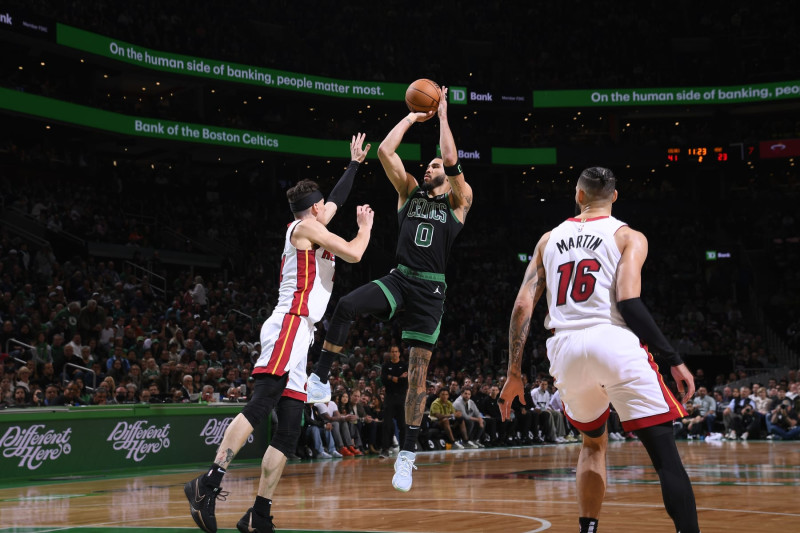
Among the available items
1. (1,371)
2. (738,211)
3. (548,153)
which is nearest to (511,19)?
(548,153)

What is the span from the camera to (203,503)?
6336 mm

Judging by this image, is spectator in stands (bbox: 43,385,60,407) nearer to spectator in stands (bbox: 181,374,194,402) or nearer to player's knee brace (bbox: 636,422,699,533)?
spectator in stands (bbox: 181,374,194,402)

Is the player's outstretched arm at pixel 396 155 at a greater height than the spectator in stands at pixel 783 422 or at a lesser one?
greater

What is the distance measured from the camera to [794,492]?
9984 mm

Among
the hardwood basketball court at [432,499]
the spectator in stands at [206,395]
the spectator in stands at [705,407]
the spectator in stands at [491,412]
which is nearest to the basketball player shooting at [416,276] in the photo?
the hardwood basketball court at [432,499]

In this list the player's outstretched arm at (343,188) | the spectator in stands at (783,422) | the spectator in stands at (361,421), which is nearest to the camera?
the player's outstretched arm at (343,188)

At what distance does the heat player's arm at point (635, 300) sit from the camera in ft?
16.6

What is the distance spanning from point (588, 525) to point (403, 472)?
227 centimetres

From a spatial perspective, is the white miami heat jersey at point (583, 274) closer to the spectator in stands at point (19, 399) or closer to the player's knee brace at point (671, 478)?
the player's knee brace at point (671, 478)

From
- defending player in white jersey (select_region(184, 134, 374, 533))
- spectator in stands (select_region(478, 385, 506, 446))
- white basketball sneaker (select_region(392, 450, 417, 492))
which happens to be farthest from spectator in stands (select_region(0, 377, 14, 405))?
spectator in stands (select_region(478, 385, 506, 446))

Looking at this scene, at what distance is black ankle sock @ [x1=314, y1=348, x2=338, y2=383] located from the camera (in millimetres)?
7599

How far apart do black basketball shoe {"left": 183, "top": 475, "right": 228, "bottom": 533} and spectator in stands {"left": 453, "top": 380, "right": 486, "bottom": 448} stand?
14622 millimetres

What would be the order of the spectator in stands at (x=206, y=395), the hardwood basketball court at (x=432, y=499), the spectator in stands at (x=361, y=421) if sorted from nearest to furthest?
1. the hardwood basketball court at (x=432, y=499)
2. the spectator in stands at (x=206, y=395)
3. the spectator in stands at (x=361, y=421)

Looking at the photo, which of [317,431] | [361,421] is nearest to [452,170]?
[317,431]
